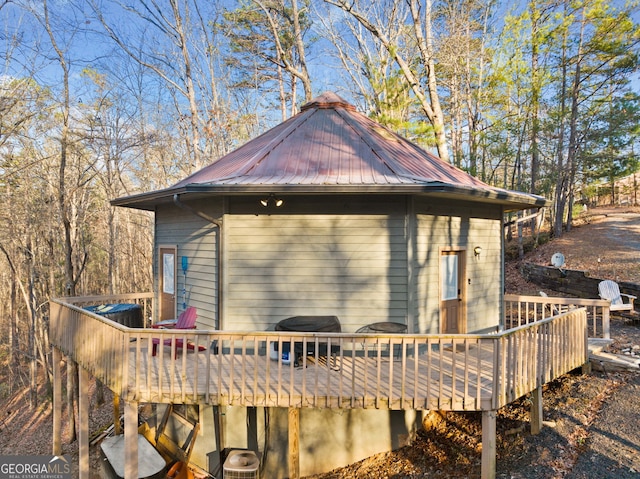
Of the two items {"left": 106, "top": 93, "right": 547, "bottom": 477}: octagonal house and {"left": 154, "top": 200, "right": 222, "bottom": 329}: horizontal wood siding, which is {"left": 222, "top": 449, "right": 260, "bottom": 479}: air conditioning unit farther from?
{"left": 154, "top": 200, "right": 222, "bottom": 329}: horizontal wood siding

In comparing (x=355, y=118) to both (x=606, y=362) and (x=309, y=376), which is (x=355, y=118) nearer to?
(x=309, y=376)

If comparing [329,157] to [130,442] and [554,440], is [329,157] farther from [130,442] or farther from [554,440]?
[554,440]

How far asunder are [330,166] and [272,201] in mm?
1228

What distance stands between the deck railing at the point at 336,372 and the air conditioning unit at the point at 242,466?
1.49 m

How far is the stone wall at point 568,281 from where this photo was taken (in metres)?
12.1

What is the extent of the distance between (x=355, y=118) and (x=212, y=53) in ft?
37.4

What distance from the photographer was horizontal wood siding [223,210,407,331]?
680cm

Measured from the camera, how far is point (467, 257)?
8.00 metres

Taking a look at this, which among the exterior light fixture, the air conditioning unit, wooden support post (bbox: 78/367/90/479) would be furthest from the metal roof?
the air conditioning unit

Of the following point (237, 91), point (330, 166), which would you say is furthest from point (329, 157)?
point (237, 91)

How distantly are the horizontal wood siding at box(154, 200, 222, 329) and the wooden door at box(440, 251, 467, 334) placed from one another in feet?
14.0

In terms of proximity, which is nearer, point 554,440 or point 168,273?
point 554,440

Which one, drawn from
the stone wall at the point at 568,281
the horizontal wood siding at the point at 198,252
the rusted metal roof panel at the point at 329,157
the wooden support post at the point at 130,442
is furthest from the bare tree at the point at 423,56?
the wooden support post at the point at 130,442

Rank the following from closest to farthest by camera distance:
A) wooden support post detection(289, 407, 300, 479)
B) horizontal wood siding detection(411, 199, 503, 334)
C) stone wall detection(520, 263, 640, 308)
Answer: wooden support post detection(289, 407, 300, 479), horizontal wood siding detection(411, 199, 503, 334), stone wall detection(520, 263, 640, 308)
